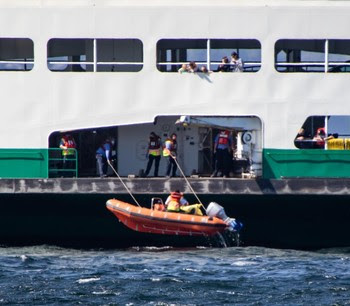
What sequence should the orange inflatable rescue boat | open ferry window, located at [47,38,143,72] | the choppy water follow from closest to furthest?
the choppy water
the orange inflatable rescue boat
open ferry window, located at [47,38,143,72]

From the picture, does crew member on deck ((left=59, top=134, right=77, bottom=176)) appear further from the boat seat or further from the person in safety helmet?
the boat seat

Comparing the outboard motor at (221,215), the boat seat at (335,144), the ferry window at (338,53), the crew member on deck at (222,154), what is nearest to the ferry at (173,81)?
the crew member on deck at (222,154)

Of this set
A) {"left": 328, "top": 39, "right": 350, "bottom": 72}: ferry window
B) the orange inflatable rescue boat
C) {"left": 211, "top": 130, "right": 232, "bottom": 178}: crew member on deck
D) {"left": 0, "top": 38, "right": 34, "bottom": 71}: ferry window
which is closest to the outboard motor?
the orange inflatable rescue boat

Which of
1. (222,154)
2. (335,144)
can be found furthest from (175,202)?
(335,144)

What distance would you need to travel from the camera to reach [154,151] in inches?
1101

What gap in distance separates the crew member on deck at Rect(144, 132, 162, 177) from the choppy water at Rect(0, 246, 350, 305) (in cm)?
174

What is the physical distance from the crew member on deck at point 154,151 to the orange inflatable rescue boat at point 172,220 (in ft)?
5.79

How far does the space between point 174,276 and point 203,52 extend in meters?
7.04

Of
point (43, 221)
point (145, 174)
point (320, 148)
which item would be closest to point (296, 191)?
point (320, 148)

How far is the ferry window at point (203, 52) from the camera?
2916 cm

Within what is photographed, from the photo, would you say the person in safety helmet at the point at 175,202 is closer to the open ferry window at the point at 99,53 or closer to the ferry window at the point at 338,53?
the open ferry window at the point at 99,53

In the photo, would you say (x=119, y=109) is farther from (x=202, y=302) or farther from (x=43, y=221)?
(x=202, y=302)

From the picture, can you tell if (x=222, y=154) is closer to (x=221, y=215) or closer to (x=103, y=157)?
(x=221, y=215)

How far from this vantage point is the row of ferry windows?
28.9 meters
